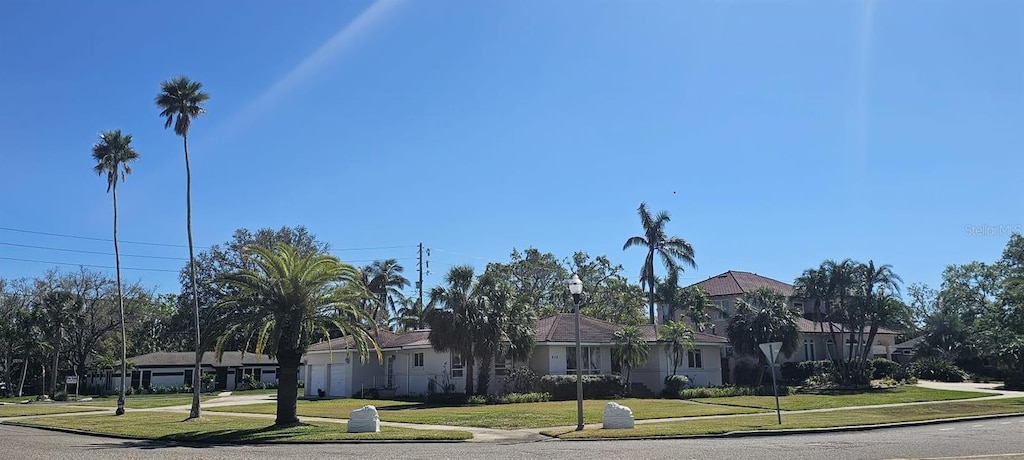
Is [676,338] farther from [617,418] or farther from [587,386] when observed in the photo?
[617,418]

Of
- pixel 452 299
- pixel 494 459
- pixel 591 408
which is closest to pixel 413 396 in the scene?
pixel 452 299

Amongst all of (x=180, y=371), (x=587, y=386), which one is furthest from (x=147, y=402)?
(x=587, y=386)

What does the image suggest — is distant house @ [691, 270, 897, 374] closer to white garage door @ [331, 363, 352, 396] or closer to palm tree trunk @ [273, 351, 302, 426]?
white garage door @ [331, 363, 352, 396]

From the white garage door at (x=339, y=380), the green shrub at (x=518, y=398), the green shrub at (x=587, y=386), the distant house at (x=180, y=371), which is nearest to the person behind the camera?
the green shrub at (x=518, y=398)

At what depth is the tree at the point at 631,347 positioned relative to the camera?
40406 mm

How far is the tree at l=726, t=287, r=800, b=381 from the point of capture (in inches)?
1850

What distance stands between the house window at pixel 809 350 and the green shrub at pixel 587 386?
2390 centimetres

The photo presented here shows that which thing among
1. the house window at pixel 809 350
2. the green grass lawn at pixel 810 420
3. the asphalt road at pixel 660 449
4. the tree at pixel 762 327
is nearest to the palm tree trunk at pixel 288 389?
the asphalt road at pixel 660 449

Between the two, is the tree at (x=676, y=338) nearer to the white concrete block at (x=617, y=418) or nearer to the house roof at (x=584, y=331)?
the house roof at (x=584, y=331)

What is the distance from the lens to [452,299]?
38656 millimetres

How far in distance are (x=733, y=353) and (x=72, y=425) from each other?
39.4m

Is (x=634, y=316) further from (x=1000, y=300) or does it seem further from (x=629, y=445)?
(x=629, y=445)

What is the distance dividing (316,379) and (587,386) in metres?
18.9

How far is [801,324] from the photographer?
58.4 metres
